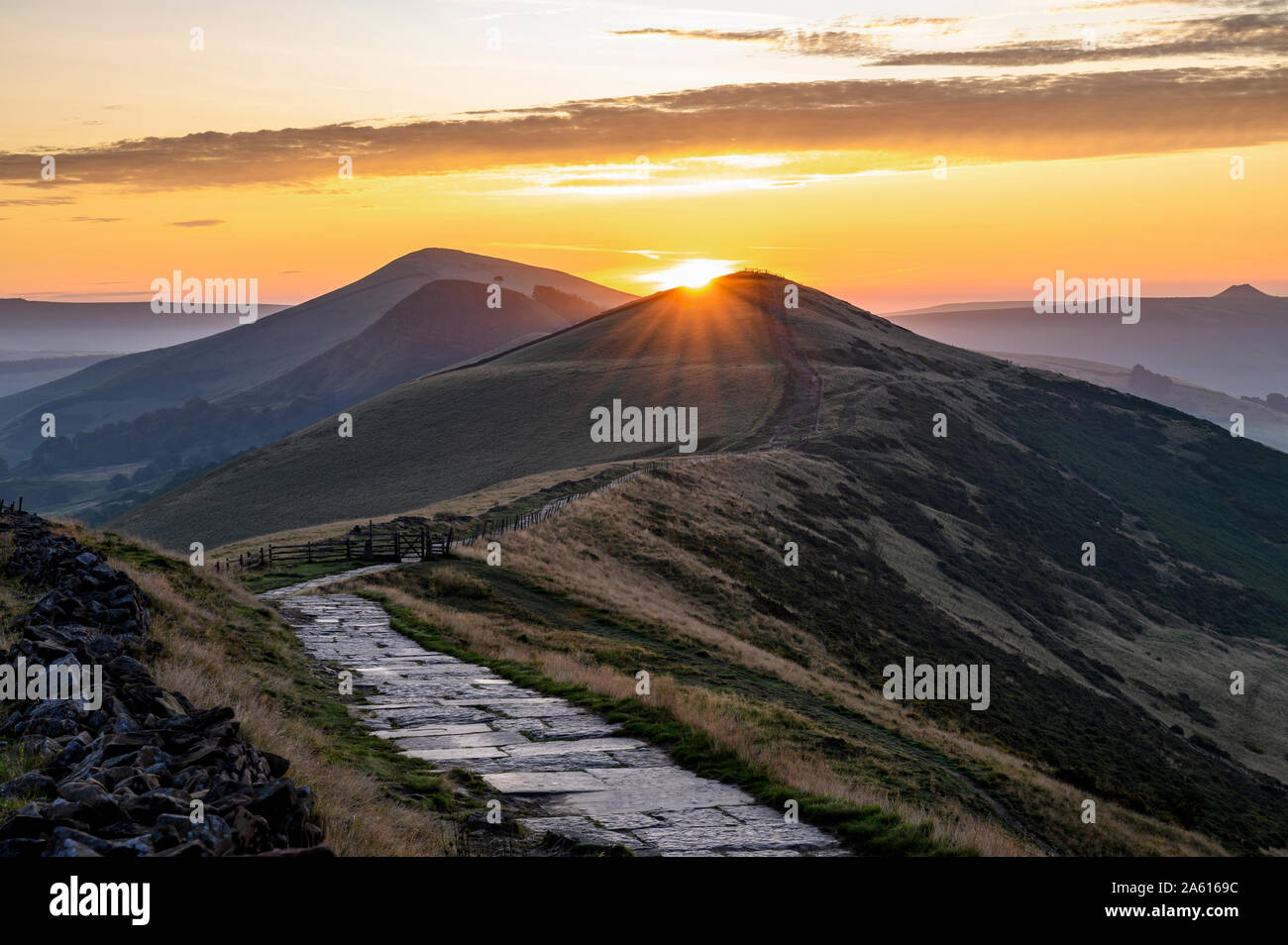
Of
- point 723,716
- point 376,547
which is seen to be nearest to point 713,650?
point 723,716

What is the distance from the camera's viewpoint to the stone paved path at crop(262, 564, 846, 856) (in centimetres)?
1228

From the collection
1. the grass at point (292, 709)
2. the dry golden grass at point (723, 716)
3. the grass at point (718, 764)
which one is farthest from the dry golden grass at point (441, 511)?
the grass at point (718, 764)

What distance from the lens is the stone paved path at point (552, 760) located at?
1228cm

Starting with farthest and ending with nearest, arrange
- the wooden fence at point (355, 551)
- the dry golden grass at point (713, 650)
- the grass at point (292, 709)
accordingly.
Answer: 1. the wooden fence at point (355, 551)
2. the dry golden grass at point (713, 650)
3. the grass at point (292, 709)

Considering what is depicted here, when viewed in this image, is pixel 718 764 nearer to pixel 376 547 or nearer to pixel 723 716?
pixel 723 716

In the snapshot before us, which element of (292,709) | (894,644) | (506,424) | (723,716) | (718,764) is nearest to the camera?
(718,764)

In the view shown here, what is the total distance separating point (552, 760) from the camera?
15.9 metres

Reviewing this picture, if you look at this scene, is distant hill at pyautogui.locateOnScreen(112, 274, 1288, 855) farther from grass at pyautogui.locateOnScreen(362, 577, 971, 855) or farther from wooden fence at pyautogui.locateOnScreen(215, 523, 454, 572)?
grass at pyautogui.locateOnScreen(362, 577, 971, 855)

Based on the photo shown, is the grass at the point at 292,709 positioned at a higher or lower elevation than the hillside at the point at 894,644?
higher

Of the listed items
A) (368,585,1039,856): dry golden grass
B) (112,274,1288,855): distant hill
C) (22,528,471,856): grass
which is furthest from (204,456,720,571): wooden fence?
(22,528,471,856): grass

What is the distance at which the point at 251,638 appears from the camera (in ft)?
73.9

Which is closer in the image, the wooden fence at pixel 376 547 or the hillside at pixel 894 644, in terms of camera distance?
the hillside at pixel 894 644

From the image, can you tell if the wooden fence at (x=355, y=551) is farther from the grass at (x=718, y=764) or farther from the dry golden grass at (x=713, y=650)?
the grass at (x=718, y=764)

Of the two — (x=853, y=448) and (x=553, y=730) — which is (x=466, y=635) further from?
(x=853, y=448)
